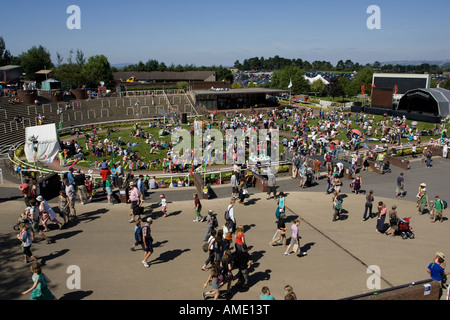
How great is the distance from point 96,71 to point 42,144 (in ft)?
Result: 164

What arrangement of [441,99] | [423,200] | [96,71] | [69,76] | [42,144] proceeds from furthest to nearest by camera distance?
[96,71], [69,76], [441,99], [42,144], [423,200]

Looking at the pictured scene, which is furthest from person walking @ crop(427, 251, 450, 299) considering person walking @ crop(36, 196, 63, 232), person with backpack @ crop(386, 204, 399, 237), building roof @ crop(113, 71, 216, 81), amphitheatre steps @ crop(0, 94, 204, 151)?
→ building roof @ crop(113, 71, 216, 81)

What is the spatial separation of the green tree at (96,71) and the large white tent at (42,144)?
45268 mm

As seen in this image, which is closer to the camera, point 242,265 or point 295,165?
point 242,265

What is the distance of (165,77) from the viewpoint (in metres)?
86.1

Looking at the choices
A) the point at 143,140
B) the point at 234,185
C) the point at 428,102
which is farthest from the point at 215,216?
the point at 428,102

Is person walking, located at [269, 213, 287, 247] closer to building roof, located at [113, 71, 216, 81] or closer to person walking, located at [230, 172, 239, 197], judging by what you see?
person walking, located at [230, 172, 239, 197]

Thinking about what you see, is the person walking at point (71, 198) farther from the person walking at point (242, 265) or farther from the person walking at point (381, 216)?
the person walking at point (381, 216)

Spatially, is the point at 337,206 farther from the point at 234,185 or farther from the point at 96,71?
the point at 96,71

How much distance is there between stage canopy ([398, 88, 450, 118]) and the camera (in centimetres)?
3819

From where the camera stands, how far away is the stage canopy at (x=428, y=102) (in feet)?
125

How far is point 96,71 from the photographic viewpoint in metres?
68.2

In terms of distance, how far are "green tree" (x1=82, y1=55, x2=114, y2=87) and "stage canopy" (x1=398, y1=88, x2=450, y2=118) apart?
180 feet

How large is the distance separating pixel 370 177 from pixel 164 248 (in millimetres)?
13351
